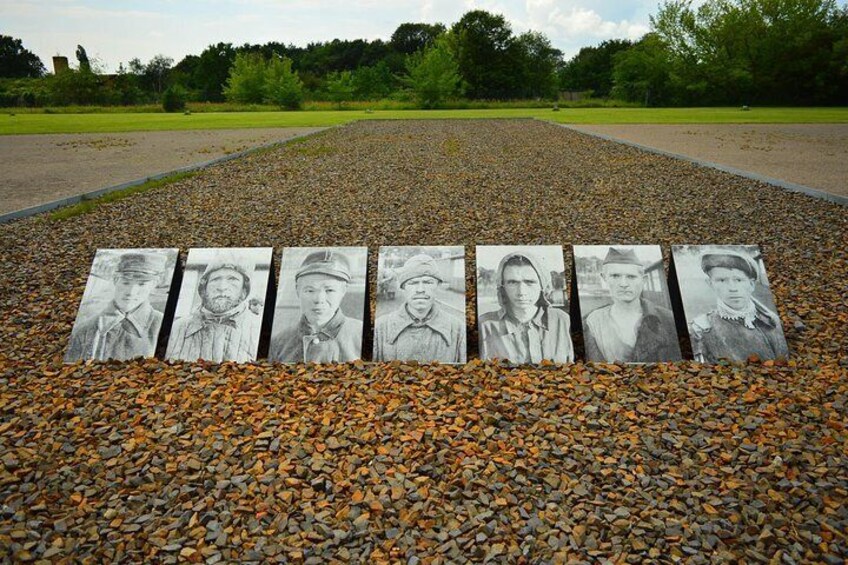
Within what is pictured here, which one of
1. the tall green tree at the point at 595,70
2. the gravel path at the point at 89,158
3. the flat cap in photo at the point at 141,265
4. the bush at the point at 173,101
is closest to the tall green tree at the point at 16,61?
the bush at the point at 173,101

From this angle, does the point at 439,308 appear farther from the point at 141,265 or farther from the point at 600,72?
the point at 600,72

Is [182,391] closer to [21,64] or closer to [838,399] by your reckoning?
[838,399]

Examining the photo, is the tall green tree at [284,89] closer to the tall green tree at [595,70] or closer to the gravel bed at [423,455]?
the tall green tree at [595,70]

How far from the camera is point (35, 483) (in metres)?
3.07

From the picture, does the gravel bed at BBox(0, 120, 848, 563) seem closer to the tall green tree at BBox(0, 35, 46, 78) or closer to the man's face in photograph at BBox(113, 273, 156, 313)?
the man's face in photograph at BBox(113, 273, 156, 313)

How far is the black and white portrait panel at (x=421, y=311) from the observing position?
4.29 meters

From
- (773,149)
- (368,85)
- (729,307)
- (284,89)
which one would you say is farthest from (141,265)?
(368,85)

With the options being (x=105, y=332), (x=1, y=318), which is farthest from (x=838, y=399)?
(x=1, y=318)

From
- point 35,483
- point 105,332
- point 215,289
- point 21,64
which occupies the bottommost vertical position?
point 35,483

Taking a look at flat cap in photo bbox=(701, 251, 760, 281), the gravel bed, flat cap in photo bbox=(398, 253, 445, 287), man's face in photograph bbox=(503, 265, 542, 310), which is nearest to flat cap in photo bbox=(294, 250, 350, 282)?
flat cap in photo bbox=(398, 253, 445, 287)

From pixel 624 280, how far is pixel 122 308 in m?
3.56

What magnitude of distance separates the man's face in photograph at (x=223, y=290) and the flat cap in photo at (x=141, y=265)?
0.43m

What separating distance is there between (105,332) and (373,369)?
192 centimetres

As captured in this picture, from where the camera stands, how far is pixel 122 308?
14.7 ft
